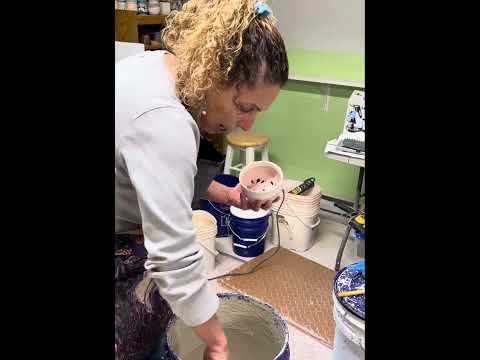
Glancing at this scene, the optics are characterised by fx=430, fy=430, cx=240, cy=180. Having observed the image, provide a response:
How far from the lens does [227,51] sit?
36.1 inches

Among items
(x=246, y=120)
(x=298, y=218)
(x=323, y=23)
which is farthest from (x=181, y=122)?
(x=323, y=23)

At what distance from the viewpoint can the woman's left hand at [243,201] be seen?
1.40 m

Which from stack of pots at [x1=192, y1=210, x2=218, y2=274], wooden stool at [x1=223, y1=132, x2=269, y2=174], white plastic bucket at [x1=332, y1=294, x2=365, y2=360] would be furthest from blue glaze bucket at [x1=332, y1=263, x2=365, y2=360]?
wooden stool at [x1=223, y1=132, x2=269, y2=174]

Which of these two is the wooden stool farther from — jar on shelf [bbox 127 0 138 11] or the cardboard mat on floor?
jar on shelf [bbox 127 0 138 11]

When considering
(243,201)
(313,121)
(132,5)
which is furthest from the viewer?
(313,121)

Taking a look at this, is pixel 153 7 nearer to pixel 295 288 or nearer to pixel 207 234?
pixel 207 234

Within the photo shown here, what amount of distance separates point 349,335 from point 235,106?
0.57m

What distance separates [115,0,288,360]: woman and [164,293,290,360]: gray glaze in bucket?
0.58 ft

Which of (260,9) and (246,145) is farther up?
(260,9)

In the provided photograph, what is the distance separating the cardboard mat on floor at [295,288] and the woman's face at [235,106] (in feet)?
3.97

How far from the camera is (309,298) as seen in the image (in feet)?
6.97
